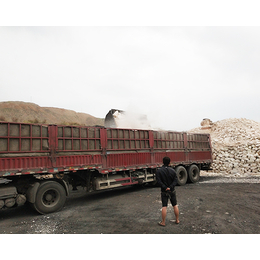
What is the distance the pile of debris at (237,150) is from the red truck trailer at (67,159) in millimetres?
7757

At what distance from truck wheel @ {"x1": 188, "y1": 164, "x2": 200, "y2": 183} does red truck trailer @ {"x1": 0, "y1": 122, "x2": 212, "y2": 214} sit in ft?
4.01

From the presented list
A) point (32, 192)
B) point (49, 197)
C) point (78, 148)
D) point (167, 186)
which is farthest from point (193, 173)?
point (32, 192)

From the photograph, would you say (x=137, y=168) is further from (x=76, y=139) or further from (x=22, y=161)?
(x=22, y=161)

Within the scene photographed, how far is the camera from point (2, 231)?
4.80 metres

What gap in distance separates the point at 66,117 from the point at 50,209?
4752cm

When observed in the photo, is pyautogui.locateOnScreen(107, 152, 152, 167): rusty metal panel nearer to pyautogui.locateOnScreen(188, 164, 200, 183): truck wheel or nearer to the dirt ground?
the dirt ground

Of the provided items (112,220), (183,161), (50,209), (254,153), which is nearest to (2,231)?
(50,209)

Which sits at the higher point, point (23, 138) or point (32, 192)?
point (23, 138)

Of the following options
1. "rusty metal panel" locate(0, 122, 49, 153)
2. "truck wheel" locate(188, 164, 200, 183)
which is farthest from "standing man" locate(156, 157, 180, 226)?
"truck wheel" locate(188, 164, 200, 183)

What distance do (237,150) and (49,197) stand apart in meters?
16.2

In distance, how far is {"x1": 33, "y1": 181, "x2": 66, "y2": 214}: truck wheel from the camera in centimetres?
610

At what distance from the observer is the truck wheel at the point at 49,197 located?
6.10 meters

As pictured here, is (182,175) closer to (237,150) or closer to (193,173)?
(193,173)

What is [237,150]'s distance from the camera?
17078mm
